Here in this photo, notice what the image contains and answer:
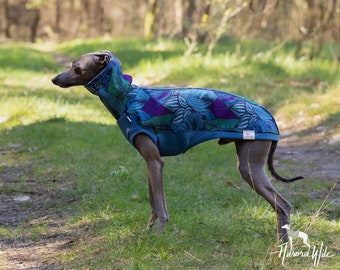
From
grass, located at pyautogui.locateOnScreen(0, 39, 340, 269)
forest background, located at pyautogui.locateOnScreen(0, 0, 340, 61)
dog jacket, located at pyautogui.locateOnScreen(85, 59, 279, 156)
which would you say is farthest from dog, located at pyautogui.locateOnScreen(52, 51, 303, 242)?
forest background, located at pyautogui.locateOnScreen(0, 0, 340, 61)

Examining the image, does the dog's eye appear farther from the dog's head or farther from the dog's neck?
the dog's neck

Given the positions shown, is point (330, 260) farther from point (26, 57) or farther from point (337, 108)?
point (26, 57)

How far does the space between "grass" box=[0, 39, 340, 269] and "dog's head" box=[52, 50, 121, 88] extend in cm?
113

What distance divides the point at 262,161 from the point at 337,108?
5.93 meters

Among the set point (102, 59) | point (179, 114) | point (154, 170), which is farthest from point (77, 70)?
point (154, 170)

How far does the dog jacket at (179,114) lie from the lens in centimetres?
492

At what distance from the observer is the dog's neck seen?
5.04 metres

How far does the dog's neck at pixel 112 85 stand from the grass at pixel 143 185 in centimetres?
95

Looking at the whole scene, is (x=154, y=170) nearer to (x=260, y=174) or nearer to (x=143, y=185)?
(x=260, y=174)

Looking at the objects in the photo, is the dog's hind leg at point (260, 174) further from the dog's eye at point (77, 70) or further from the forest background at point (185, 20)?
the forest background at point (185, 20)

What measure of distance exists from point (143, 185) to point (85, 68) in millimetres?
1931

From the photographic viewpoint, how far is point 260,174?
16.1 ft

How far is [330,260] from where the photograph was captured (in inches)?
181

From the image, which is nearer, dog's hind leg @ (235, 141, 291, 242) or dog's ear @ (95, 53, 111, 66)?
dog's hind leg @ (235, 141, 291, 242)
